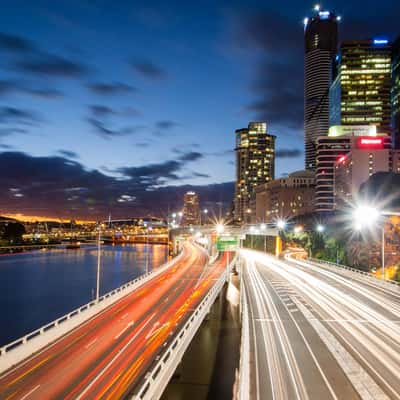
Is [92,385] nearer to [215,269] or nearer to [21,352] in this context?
[21,352]

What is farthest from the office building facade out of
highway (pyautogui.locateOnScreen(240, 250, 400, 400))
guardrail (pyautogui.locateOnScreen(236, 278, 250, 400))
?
guardrail (pyautogui.locateOnScreen(236, 278, 250, 400))

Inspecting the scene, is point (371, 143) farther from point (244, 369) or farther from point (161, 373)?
point (161, 373)

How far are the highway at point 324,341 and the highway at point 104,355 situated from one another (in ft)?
24.5

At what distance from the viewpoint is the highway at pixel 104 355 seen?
20547 mm

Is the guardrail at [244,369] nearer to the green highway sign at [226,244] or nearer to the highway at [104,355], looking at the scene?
the highway at [104,355]

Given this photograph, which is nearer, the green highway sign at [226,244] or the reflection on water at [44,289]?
the reflection on water at [44,289]

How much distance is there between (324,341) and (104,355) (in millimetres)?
15687

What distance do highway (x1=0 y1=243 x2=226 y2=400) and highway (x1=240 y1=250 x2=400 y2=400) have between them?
294 inches

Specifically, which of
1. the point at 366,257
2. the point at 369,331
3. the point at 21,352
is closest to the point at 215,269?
the point at 366,257

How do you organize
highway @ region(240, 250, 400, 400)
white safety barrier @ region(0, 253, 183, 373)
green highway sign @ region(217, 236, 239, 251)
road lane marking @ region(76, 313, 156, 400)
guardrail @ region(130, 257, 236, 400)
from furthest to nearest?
green highway sign @ region(217, 236, 239, 251)
white safety barrier @ region(0, 253, 183, 373)
road lane marking @ region(76, 313, 156, 400)
highway @ region(240, 250, 400, 400)
guardrail @ region(130, 257, 236, 400)

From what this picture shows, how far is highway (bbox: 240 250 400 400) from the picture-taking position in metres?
20.1

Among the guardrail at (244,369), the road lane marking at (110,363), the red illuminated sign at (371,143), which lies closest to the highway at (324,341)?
the guardrail at (244,369)

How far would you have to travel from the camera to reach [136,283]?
51.5 metres

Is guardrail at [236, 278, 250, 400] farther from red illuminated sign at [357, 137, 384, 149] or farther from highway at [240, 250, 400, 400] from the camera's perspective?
red illuminated sign at [357, 137, 384, 149]
